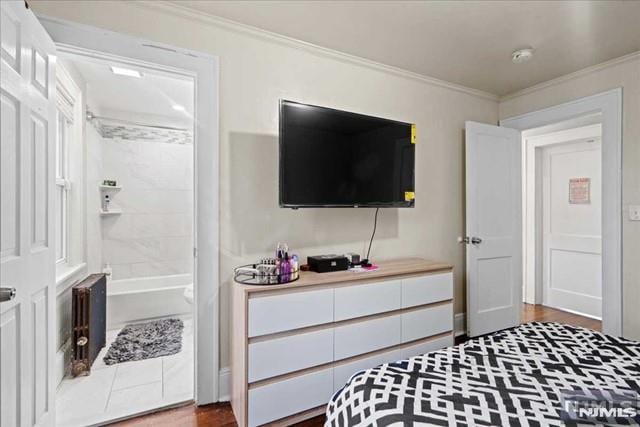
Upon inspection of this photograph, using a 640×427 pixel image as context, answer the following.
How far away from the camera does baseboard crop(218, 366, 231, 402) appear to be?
2055mm

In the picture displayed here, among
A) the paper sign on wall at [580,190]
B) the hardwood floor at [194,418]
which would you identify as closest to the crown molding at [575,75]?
the paper sign on wall at [580,190]

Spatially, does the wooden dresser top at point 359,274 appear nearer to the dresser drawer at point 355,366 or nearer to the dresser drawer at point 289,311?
the dresser drawer at point 289,311

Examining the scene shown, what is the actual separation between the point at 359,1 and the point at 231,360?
2368mm

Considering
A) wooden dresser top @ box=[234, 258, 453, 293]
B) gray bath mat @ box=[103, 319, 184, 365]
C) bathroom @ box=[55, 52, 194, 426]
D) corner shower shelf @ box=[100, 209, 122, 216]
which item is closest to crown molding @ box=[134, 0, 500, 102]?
bathroom @ box=[55, 52, 194, 426]

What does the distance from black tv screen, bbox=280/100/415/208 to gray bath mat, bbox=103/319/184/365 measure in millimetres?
1897

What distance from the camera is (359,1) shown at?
1858 millimetres

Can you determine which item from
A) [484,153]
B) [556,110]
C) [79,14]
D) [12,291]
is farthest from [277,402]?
[556,110]

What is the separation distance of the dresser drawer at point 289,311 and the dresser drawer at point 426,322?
657 millimetres

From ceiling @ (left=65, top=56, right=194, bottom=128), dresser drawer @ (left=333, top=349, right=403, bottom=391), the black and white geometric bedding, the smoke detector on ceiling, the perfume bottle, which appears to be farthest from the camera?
the perfume bottle

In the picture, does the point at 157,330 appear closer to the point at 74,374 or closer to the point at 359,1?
the point at 74,374

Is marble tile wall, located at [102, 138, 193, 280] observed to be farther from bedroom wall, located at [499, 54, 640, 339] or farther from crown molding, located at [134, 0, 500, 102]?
bedroom wall, located at [499, 54, 640, 339]

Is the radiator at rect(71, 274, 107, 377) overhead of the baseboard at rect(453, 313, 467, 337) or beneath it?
overhead

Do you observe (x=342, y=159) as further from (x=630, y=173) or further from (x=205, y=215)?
(x=630, y=173)

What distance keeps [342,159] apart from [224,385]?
5.63 ft
